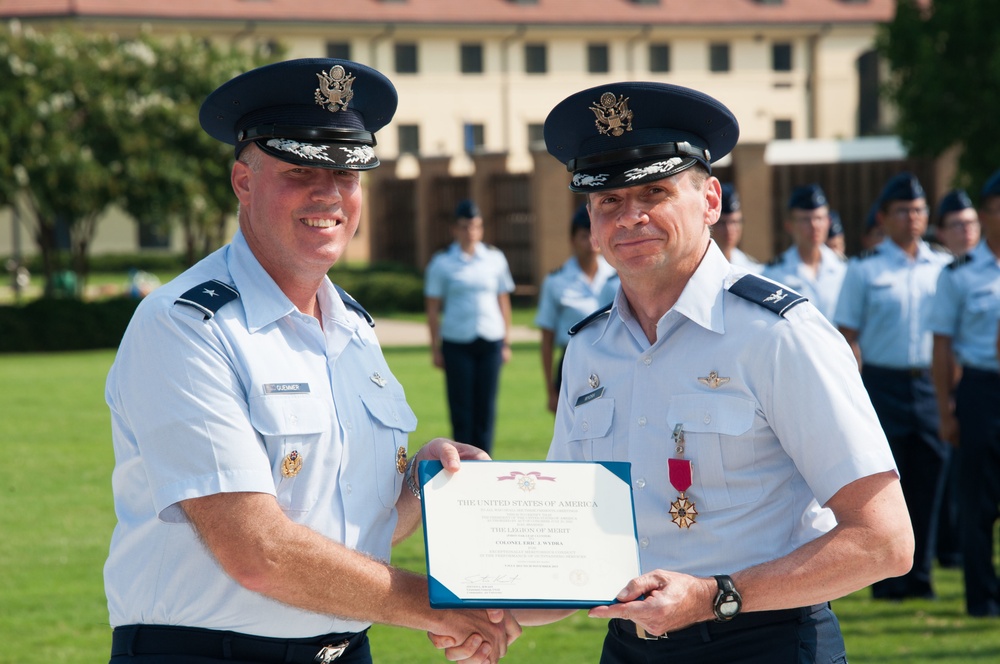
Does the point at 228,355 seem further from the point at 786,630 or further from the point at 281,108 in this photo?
the point at 786,630

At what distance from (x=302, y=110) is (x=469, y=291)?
934cm

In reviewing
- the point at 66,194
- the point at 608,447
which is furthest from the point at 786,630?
the point at 66,194

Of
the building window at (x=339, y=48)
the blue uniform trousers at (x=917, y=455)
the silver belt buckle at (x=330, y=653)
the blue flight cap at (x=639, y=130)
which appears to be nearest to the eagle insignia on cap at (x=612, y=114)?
the blue flight cap at (x=639, y=130)

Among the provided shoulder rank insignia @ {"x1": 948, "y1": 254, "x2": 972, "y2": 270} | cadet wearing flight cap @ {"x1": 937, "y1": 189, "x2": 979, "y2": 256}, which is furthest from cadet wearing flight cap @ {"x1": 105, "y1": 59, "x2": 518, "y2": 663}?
cadet wearing flight cap @ {"x1": 937, "y1": 189, "x2": 979, "y2": 256}

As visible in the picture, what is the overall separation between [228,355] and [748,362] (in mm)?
1282

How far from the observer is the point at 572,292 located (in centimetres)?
1115

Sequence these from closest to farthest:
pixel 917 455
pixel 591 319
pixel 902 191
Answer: pixel 591 319 → pixel 917 455 → pixel 902 191

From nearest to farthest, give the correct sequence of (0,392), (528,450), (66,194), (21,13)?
(528,450), (0,392), (66,194), (21,13)

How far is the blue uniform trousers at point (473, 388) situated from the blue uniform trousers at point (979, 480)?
5.50 m

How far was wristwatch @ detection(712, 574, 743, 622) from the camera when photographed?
290cm

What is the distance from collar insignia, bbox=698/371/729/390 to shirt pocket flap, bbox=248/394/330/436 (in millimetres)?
968

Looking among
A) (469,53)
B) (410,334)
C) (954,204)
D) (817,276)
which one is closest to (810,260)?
(817,276)

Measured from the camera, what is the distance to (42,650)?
262 inches

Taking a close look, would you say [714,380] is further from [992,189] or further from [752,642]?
[992,189]
